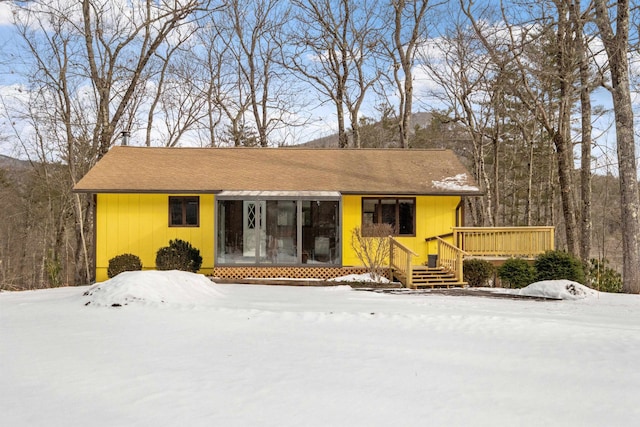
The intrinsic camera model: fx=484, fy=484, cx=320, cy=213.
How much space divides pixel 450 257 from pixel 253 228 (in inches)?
235

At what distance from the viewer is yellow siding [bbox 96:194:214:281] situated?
15656 mm

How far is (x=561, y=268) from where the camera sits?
42.5 ft

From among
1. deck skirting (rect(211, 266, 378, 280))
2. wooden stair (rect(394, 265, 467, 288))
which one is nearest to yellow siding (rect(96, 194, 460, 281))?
deck skirting (rect(211, 266, 378, 280))

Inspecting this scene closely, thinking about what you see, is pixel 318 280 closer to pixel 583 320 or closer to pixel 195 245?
pixel 195 245

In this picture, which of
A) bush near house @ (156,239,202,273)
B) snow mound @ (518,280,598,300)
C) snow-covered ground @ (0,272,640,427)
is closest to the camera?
snow-covered ground @ (0,272,640,427)

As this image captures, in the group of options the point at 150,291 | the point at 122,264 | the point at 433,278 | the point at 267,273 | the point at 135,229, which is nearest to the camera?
the point at 150,291

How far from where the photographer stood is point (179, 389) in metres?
4.54

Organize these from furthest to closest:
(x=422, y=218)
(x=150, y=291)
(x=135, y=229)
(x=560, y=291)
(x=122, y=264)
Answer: (x=422, y=218), (x=135, y=229), (x=122, y=264), (x=560, y=291), (x=150, y=291)

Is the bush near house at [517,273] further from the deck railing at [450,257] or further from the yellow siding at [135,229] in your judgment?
the yellow siding at [135,229]

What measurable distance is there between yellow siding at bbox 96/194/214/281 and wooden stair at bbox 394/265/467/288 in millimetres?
6550

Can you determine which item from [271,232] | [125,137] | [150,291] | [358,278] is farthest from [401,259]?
[125,137]

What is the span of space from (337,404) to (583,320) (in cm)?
592

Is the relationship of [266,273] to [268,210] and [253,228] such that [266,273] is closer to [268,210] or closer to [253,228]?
[253,228]

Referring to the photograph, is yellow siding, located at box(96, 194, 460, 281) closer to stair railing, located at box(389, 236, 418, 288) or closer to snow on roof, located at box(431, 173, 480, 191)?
stair railing, located at box(389, 236, 418, 288)
